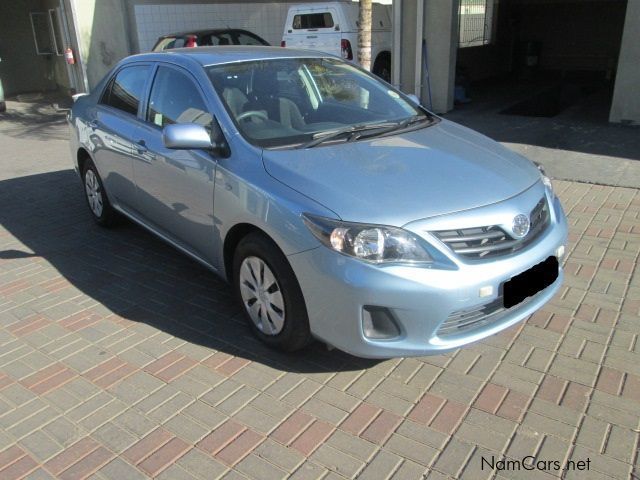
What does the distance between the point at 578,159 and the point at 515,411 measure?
5.30m

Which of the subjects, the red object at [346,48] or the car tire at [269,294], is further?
the red object at [346,48]

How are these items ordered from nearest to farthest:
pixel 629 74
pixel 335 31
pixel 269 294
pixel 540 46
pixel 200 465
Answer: pixel 200 465, pixel 269 294, pixel 629 74, pixel 335 31, pixel 540 46

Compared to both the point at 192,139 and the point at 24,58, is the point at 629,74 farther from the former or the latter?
the point at 24,58

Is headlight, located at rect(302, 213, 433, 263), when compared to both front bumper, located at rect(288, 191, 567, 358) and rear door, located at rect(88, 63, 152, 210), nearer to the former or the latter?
front bumper, located at rect(288, 191, 567, 358)

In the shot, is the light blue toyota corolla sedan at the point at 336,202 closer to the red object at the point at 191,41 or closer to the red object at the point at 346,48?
the red object at the point at 191,41

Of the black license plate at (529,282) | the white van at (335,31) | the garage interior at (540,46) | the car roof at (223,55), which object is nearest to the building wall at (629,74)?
the garage interior at (540,46)

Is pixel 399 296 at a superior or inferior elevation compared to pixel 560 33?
inferior

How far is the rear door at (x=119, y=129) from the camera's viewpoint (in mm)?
4551

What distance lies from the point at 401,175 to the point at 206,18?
14482 mm

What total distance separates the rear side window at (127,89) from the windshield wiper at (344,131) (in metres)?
1.77

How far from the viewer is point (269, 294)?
10.6ft

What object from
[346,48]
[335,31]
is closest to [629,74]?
[346,48]

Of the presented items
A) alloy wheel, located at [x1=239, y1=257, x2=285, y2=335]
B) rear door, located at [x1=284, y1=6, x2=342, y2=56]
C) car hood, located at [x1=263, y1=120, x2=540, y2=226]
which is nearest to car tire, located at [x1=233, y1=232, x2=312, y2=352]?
alloy wheel, located at [x1=239, y1=257, x2=285, y2=335]

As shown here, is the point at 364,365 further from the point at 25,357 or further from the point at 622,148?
the point at 622,148
